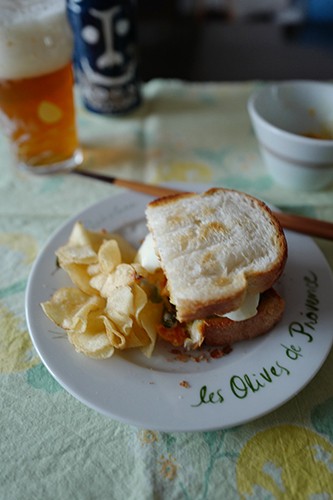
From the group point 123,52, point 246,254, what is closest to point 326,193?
point 246,254

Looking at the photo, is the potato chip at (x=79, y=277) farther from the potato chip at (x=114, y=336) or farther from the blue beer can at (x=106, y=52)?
the blue beer can at (x=106, y=52)

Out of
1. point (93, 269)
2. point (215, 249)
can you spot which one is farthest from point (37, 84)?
point (215, 249)

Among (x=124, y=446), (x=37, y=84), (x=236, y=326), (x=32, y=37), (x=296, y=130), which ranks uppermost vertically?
(x=32, y=37)

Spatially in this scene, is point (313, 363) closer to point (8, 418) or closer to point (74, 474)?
point (74, 474)

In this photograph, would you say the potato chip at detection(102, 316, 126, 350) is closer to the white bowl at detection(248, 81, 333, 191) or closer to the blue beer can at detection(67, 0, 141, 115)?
the white bowl at detection(248, 81, 333, 191)

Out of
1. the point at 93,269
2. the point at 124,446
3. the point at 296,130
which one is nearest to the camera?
the point at 124,446

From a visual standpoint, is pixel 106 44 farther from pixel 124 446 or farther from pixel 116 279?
pixel 124 446
